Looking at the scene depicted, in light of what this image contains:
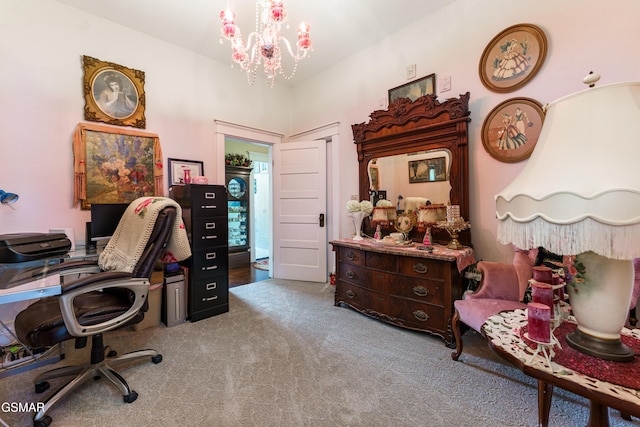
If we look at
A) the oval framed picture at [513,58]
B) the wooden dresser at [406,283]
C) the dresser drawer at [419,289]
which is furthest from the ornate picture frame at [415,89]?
the dresser drawer at [419,289]

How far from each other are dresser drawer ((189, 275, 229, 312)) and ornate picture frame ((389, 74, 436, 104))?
2.87 metres

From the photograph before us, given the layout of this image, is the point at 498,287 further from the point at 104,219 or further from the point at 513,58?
the point at 104,219

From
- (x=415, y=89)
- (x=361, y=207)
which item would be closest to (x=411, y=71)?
(x=415, y=89)

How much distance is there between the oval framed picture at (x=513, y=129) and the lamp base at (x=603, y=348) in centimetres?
175

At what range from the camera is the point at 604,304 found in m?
0.86

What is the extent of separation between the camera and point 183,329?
8.11ft

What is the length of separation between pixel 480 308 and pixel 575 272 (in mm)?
1002

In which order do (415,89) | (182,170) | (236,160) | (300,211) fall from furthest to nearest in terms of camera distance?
(236,160) → (300,211) → (182,170) → (415,89)

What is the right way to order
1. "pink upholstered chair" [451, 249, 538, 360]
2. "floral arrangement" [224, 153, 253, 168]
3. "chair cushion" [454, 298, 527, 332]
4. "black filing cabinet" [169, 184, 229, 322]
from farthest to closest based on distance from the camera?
"floral arrangement" [224, 153, 253, 168], "black filing cabinet" [169, 184, 229, 322], "pink upholstered chair" [451, 249, 538, 360], "chair cushion" [454, 298, 527, 332]

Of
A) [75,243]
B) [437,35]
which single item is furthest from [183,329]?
[437,35]

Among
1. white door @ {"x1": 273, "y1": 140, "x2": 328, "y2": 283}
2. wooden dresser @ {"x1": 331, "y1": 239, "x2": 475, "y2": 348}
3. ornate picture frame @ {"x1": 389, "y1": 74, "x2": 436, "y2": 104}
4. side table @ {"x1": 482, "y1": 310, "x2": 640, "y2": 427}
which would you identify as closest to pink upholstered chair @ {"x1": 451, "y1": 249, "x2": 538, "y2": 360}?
wooden dresser @ {"x1": 331, "y1": 239, "x2": 475, "y2": 348}

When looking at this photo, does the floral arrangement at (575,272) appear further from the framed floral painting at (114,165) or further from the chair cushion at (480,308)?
the framed floral painting at (114,165)

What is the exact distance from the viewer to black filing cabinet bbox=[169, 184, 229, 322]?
2678mm

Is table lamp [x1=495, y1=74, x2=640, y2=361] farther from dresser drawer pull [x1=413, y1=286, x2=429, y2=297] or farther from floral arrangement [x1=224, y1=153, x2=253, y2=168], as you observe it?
floral arrangement [x1=224, y1=153, x2=253, y2=168]
